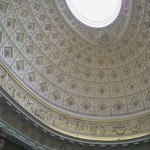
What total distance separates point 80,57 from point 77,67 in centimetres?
79

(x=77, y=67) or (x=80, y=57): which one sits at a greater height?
(x=80, y=57)

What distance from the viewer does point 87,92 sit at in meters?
22.6

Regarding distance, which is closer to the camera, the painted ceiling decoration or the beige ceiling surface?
the painted ceiling decoration

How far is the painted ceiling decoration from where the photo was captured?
19344mm

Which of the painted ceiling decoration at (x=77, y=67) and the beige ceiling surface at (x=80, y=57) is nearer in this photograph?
the painted ceiling decoration at (x=77, y=67)

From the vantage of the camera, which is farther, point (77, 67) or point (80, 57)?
point (80, 57)

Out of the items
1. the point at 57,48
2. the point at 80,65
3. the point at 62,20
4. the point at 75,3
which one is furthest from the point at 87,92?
the point at 75,3

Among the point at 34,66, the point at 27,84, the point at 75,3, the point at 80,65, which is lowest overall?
the point at 27,84

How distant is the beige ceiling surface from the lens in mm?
19922

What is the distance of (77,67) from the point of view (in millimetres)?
22828

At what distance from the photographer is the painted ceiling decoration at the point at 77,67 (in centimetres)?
1934

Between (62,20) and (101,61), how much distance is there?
4.22 meters

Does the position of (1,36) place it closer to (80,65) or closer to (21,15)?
(21,15)

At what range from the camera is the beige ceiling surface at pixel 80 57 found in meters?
19.9
